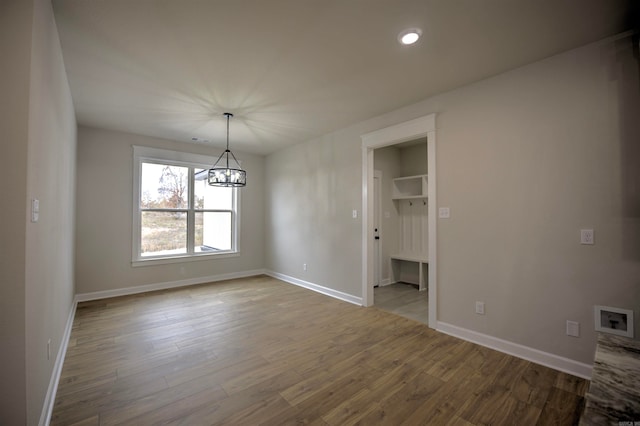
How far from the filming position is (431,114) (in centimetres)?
329

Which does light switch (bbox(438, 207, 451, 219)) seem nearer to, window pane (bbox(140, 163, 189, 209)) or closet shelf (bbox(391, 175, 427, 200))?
closet shelf (bbox(391, 175, 427, 200))

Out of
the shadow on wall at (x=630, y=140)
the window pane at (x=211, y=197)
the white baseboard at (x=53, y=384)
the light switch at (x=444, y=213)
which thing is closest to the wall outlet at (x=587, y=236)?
the shadow on wall at (x=630, y=140)

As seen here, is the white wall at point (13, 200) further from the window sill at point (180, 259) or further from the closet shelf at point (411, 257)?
the closet shelf at point (411, 257)

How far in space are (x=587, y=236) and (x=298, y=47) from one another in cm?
290

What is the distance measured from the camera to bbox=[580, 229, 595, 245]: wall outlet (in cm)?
229

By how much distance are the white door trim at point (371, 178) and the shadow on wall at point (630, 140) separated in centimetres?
150

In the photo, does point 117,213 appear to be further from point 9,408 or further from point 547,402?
point 547,402

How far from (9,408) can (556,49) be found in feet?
14.3

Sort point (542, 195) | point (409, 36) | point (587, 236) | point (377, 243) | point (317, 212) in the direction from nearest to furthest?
point (409, 36), point (587, 236), point (542, 195), point (317, 212), point (377, 243)

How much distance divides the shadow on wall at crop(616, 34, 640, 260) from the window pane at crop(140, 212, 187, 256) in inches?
236

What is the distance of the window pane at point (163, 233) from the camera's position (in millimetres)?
5023

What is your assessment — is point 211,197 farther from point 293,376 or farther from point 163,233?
point 293,376

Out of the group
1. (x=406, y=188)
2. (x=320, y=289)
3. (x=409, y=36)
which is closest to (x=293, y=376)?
(x=320, y=289)

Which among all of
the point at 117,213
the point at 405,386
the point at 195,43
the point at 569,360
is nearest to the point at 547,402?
the point at 569,360
